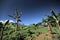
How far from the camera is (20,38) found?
13.4 meters

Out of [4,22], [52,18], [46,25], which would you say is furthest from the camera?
[46,25]

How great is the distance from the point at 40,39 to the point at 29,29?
1.75m

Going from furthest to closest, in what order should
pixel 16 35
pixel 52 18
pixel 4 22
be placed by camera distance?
pixel 52 18, pixel 16 35, pixel 4 22

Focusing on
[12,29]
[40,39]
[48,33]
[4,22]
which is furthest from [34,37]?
[4,22]

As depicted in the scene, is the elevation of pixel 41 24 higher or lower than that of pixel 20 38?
higher

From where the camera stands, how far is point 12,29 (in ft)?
46.6

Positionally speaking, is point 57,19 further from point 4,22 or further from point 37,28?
point 4,22

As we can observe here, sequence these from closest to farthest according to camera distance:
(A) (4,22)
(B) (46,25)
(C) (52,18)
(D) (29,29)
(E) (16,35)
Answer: (A) (4,22) < (E) (16,35) < (C) (52,18) < (D) (29,29) < (B) (46,25)

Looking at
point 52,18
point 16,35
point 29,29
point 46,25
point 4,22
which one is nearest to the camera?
point 4,22

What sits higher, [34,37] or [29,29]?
[29,29]

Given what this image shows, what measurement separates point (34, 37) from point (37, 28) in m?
1.81

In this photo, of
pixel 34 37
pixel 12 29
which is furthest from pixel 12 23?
pixel 34 37

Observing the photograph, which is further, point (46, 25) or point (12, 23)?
point (46, 25)

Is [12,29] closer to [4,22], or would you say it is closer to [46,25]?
[4,22]
